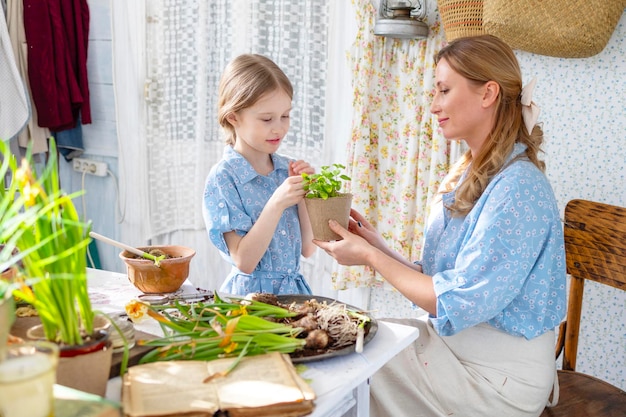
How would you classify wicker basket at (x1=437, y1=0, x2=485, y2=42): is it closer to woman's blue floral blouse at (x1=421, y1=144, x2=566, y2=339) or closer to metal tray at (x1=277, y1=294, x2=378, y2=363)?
woman's blue floral blouse at (x1=421, y1=144, x2=566, y2=339)

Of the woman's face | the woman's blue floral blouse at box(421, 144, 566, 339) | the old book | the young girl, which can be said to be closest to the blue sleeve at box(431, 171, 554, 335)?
the woman's blue floral blouse at box(421, 144, 566, 339)

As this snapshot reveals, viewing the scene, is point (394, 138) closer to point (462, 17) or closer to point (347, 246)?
point (462, 17)

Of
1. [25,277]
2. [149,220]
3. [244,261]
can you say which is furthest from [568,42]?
[149,220]

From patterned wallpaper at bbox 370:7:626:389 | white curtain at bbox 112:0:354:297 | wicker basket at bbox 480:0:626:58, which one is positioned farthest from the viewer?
white curtain at bbox 112:0:354:297

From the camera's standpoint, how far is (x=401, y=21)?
109 inches

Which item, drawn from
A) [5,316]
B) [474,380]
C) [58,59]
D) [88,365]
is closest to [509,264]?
[474,380]

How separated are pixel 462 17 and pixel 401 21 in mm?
341

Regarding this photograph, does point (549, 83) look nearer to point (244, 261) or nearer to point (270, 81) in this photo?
point (270, 81)

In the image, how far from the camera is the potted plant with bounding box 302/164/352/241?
1684 mm

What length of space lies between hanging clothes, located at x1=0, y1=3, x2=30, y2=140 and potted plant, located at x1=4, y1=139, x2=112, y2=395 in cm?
255

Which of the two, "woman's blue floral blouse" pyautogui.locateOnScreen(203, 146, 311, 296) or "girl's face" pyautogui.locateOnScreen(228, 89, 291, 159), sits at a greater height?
"girl's face" pyautogui.locateOnScreen(228, 89, 291, 159)

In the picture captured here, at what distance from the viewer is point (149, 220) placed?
3.88 metres

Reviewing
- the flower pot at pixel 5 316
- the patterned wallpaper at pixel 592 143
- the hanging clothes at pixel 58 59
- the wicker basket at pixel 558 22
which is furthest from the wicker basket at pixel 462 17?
the hanging clothes at pixel 58 59

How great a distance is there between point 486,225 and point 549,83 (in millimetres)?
1218
